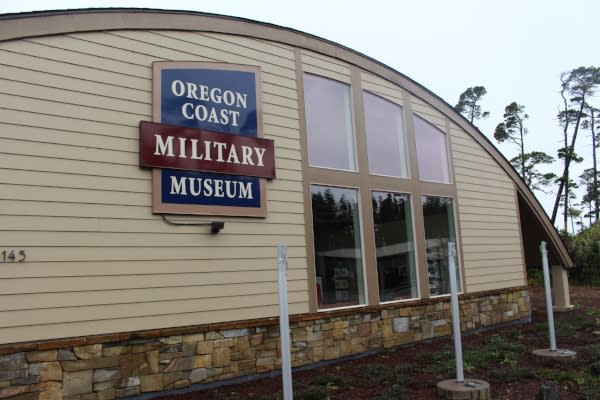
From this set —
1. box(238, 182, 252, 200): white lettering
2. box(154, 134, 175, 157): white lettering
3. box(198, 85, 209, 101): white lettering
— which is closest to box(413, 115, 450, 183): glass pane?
box(238, 182, 252, 200): white lettering

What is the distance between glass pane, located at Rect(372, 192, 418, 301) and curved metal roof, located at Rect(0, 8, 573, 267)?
88.4 inches

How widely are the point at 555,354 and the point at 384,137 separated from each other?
14.1ft

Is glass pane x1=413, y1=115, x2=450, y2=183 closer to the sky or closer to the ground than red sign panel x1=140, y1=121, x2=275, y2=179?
closer to the sky

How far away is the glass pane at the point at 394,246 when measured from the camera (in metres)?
8.23

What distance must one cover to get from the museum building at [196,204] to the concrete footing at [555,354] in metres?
1.81

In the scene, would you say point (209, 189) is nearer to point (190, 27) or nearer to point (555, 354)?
point (190, 27)

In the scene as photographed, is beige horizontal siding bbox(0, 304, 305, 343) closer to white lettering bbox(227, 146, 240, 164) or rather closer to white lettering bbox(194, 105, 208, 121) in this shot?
white lettering bbox(227, 146, 240, 164)

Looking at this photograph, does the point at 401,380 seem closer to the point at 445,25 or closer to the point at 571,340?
the point at 571,340

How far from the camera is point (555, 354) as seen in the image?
7309mm

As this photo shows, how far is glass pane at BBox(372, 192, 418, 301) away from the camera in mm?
8234

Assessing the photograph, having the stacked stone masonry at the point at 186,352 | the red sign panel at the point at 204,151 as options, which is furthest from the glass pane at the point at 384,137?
the stacked stone masonry at the point at 186,352

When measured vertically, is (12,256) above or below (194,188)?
below

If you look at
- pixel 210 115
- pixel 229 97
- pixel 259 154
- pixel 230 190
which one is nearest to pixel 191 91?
pixel 210 115

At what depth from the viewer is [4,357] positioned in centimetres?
476
